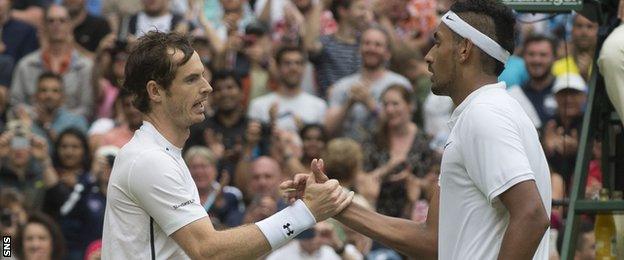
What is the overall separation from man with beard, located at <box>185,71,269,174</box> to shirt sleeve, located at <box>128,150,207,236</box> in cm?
747

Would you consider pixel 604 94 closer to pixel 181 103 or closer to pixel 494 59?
pixel 494 59

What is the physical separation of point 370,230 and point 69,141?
7.29 meters

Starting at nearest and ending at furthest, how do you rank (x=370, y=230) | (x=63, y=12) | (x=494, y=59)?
(x=494, y=59)
(x=370, y=230)
(x=63, y=12)

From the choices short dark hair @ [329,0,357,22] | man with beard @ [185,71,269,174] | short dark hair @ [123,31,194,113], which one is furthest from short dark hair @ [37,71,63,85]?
short dark hair @ [123,31,194,113]

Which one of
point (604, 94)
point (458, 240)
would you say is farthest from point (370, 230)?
point (604, 94)

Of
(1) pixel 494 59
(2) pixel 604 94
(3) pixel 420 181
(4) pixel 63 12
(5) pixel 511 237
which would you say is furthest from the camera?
(4) pixel 63 12

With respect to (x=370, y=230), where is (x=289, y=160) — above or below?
below

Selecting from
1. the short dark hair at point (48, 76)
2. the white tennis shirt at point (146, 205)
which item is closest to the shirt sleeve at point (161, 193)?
the white tennis shirt at point (146, 205)

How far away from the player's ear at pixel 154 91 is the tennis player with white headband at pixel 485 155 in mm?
1198

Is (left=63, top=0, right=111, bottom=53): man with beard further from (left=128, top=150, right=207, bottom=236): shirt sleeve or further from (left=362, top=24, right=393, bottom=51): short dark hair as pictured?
(left=128, top=150, right=207, bottom=236): shirt sleeve

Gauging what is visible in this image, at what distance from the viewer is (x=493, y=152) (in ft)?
20.1

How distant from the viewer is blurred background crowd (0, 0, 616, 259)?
516 inches

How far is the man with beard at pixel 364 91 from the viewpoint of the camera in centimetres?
1447

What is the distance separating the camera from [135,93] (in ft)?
22.6
